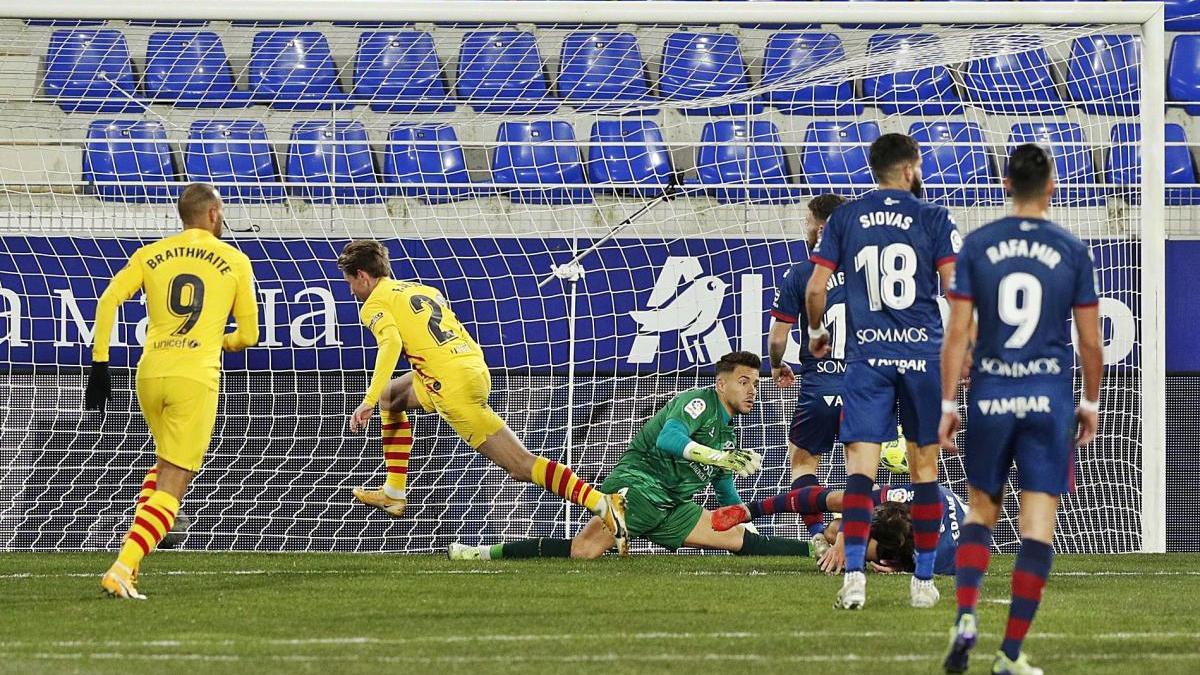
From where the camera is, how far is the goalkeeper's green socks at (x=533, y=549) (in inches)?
375

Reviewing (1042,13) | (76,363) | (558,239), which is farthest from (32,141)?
(1042,13)

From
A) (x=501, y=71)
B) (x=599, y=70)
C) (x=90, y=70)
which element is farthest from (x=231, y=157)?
(x=599, y=70)

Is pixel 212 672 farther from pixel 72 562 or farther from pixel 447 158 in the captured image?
pixel 447 158

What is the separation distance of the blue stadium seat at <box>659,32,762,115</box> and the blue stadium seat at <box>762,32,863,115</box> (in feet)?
0.79

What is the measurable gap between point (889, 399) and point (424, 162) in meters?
6.68

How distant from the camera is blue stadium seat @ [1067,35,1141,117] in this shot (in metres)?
11.6

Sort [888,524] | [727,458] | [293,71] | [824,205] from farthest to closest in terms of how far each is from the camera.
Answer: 1. [293,71]
2. [727,458]
3. [888,524]
4. [824,205]

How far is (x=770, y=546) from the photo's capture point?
973cm

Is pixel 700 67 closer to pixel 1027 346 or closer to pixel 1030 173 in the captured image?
pixel 1030 173

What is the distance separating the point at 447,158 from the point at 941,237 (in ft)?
21.7

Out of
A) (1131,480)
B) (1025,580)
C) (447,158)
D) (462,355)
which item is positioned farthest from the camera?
(447,158)

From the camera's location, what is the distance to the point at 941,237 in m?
6.80

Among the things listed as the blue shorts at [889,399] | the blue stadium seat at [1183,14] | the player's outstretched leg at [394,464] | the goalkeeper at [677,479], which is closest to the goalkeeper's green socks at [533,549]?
the goalkeeper at [677,479]

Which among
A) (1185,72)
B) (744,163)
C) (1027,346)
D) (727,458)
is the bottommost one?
(727,458)
